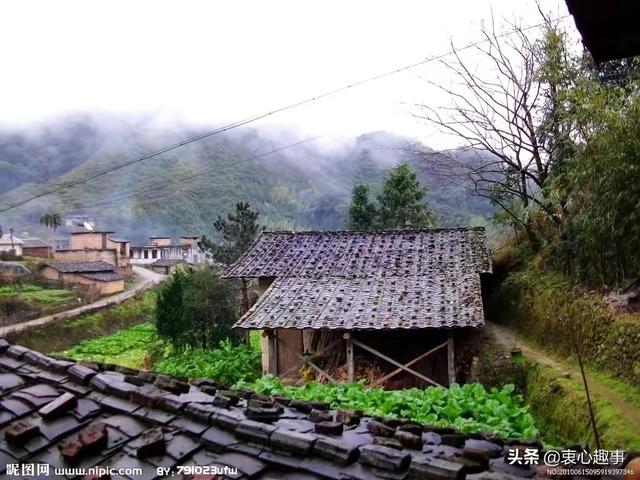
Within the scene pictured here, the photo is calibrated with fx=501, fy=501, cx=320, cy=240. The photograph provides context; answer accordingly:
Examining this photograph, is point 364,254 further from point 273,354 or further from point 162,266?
point 162,266

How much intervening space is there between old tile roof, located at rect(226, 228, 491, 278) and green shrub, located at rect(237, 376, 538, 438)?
5.76m

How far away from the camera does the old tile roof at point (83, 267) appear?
103 feet

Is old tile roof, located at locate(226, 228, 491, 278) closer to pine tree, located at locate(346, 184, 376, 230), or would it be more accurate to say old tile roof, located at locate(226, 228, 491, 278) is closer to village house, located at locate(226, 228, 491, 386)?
village house, located at locate(226, 228, 491, 386)

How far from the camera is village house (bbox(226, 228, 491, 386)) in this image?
9.83 metres

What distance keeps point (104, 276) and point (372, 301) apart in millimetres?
26015

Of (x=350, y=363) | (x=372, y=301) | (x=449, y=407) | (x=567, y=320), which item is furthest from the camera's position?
(x=372, y=301)

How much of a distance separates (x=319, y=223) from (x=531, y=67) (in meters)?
40.8

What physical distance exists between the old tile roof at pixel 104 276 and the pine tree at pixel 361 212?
18.4 m

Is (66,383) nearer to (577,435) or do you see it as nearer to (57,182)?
(577,435)

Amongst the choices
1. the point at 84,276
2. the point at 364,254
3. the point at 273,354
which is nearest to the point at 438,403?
the point at 273,354

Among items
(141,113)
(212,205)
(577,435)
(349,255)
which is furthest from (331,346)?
(141,113)

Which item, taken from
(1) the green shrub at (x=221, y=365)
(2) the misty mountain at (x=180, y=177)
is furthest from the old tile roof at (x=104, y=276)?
(1) the green shrub at (x=221, y=365)

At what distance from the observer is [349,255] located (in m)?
13.9

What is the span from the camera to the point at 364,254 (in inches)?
544
